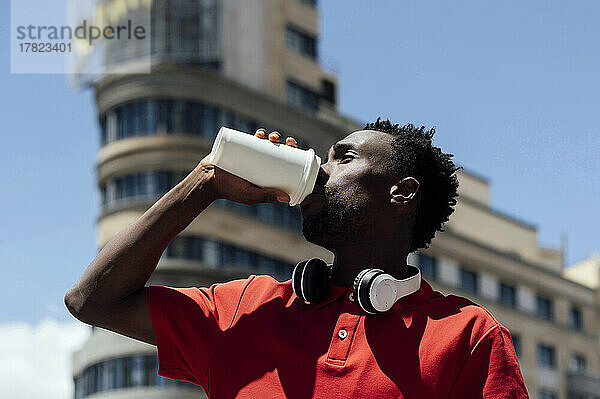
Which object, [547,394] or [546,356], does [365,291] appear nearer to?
[547,394]

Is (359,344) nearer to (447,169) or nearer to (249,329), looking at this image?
(249,329)

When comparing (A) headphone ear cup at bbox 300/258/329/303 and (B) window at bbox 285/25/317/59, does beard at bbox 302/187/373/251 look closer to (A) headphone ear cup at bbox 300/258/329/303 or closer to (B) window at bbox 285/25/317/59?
(A) headphone ear cup at bbox 300/258/329/303

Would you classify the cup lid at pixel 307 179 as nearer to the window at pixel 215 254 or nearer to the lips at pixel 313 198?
the lips at pixel 313 198

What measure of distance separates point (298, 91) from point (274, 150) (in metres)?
36.3

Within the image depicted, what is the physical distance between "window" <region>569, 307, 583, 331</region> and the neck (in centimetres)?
4684

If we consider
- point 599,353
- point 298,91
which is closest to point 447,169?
point 298,91

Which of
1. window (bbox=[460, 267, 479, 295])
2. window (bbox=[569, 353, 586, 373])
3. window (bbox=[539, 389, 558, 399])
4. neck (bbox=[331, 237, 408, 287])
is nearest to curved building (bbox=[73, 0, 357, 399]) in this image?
window (bbox=[460, 267, 479, 295])

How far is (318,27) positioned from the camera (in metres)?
40.5

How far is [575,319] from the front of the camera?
49312mm

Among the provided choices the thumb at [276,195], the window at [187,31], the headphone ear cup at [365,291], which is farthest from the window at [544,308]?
the headphone ear cup at [365,291]

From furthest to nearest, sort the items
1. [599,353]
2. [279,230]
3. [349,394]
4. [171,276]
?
1. [599,353]
2. [279,230]
3. [171,276]
4. [349,394]

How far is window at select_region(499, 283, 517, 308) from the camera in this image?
45875 mm

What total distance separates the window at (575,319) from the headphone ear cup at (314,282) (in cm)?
4700

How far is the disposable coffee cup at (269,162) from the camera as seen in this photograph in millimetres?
3410
